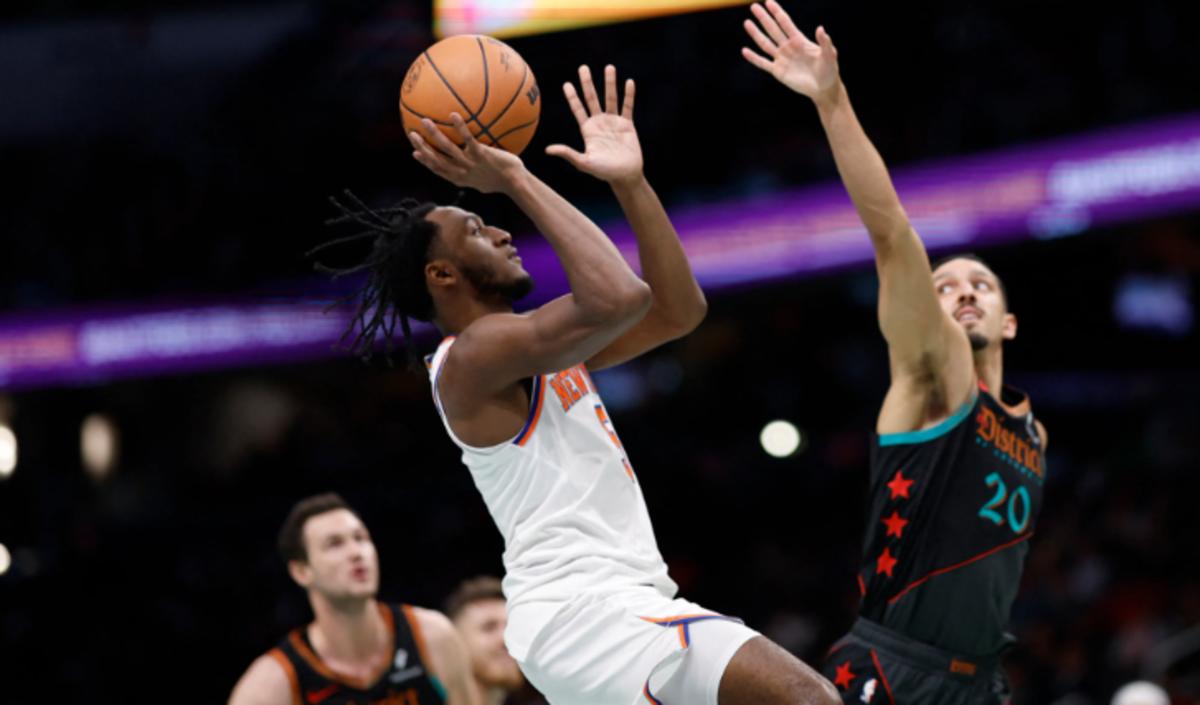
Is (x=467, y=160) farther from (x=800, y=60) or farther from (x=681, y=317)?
(x=800, y=60)

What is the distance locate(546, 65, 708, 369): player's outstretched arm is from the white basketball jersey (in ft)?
1.78

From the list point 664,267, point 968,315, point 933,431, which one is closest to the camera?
point 664,267

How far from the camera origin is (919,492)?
540 centimetres

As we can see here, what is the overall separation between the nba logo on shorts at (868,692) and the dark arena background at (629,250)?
7043 mm

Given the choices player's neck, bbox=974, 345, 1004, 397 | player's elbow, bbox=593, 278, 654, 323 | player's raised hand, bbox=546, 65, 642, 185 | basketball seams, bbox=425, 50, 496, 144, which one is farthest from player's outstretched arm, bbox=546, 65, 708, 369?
player's neck, bbox=974, 345, 1004, 397

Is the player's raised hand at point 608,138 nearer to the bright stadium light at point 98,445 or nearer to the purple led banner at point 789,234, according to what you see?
the purple led banner at point 789,234

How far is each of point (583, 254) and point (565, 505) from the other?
2.44 ft

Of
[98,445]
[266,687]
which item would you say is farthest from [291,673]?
[98,445]

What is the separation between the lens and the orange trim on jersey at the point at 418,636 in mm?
7414

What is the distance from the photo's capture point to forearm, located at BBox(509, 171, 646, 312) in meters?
4.37

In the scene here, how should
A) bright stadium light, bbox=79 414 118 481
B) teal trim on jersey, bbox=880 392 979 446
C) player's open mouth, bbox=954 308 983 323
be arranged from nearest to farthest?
1. teal trim on jersey, bbox=880 392 979 446
2. player's open mouth, bbox=954 308 983 323
3. bright stadium light, bbox=79 414 118 481

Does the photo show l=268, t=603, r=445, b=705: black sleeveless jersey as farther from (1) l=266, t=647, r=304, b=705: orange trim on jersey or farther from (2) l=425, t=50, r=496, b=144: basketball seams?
(2) l=425, t=50, r=496, b=144: basketball seams

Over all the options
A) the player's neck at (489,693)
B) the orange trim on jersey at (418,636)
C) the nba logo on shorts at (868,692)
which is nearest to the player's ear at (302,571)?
the orange trim on jersey at (418,636)

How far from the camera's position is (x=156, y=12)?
59.4 ft
